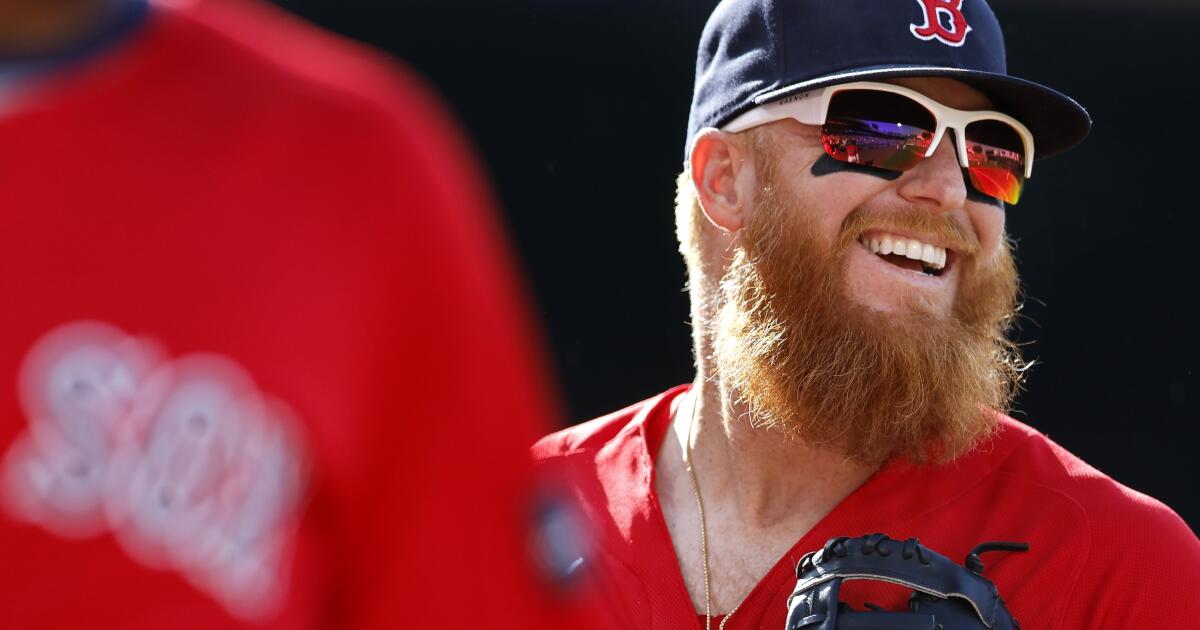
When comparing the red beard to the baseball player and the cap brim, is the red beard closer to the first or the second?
the baseball player

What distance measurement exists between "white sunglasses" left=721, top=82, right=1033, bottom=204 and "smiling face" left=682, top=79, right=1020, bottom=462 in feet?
0.08

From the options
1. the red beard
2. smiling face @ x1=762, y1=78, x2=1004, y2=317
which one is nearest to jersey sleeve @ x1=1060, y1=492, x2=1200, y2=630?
the red beard

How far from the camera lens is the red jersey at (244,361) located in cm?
54

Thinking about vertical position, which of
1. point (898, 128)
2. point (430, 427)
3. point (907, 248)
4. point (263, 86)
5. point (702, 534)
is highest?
point (263, 86)

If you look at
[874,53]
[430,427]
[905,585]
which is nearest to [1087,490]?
[905,585]

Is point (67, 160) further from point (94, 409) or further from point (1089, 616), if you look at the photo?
point (1089, 616)

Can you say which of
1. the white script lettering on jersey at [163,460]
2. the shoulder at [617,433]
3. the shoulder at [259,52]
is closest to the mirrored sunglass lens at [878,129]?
the shoulder at [617,433]

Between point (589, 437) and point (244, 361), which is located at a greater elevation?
point (244, 361)

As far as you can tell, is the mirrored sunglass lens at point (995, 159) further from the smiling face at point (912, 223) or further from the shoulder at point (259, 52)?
the shoulder at point (259, 52)

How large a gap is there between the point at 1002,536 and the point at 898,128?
1.85 feet

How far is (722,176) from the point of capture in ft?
6.86

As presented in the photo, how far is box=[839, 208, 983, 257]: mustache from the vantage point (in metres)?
1.86

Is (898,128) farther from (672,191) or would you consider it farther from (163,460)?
(163,460)

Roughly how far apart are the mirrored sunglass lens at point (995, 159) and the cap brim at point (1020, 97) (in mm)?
38
